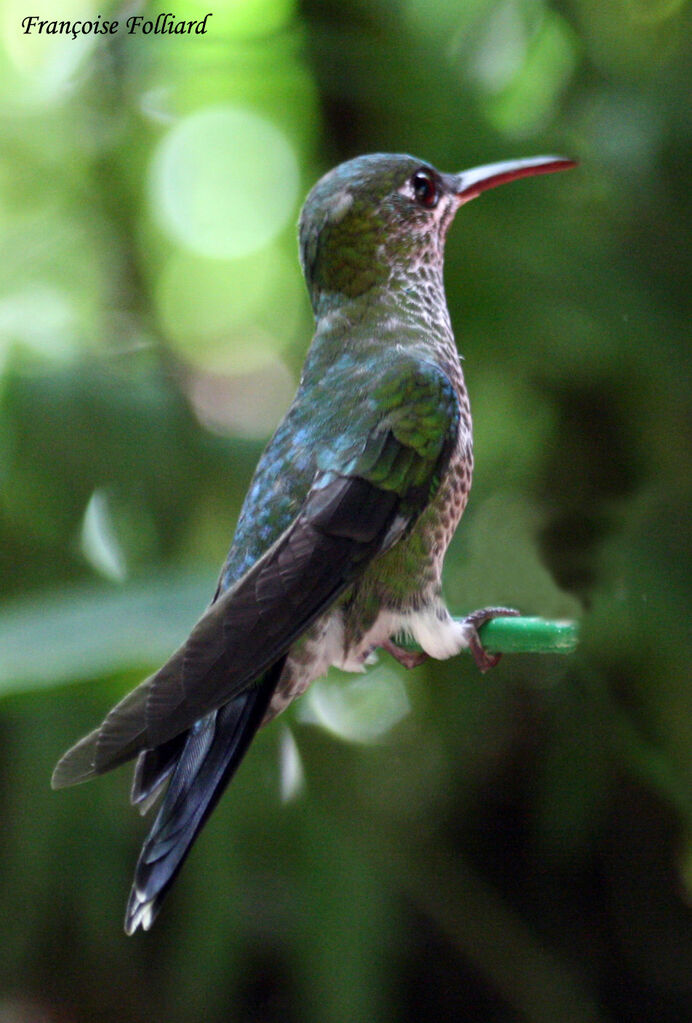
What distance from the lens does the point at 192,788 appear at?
1.19 meters

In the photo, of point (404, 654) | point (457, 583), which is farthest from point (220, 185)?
point (404, 654)

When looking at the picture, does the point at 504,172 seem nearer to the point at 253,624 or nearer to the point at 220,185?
the point at 253,624

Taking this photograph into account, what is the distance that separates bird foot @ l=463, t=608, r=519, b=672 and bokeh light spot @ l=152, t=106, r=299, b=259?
6.58 feet

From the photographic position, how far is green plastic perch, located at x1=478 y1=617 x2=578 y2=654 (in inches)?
47.7

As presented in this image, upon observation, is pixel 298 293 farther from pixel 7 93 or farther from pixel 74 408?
pixel 7 93

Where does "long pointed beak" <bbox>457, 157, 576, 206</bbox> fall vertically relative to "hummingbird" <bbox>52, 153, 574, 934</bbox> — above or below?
above

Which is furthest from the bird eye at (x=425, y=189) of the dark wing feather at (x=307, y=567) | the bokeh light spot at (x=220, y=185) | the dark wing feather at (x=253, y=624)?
the bokeh light spot at (x=220, y=185)

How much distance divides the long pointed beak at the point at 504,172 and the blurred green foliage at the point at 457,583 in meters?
0.79

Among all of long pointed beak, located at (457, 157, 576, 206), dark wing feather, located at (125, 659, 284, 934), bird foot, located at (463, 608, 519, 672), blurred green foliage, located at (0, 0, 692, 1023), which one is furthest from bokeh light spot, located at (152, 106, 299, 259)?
dark wing feather, located at (125, 659, 284, 934)

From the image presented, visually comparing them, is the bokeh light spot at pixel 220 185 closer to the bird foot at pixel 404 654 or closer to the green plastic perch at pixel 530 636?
the bird foot at pixel 404 654

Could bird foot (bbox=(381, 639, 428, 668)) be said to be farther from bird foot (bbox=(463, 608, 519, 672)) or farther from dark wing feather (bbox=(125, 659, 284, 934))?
dark wing feather (bbox=(125, 659, 284, 934))

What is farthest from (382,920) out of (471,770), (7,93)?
(7,93)

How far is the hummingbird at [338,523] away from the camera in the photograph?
1140 mm

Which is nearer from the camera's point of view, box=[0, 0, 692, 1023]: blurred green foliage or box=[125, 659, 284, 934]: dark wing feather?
box=[125, 659, 284, 934]: dark wing feather
